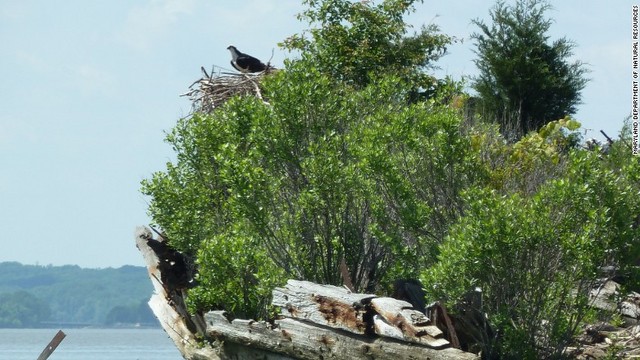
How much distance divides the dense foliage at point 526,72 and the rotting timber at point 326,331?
13.6m

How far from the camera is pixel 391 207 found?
17078mm

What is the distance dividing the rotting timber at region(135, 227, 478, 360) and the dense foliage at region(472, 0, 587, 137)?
13.6 metres

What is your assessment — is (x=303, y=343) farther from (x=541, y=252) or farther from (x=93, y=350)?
(x=93, y=350)

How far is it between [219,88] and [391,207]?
11.7m

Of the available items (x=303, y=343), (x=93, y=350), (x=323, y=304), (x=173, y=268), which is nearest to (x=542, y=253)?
(x=323, y=304)

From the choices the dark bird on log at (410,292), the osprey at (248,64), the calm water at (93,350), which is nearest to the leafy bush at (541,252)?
the dark bird on log at (410,292)

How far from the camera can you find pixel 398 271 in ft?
55.2

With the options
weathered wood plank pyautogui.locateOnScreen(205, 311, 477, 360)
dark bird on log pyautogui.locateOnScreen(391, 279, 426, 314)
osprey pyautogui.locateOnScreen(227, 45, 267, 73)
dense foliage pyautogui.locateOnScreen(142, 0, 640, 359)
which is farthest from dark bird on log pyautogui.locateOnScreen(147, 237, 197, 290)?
osprey pyautogui.locateOnScreen(227, 45, 267, 73)

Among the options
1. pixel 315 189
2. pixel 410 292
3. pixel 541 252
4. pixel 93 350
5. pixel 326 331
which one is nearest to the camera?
pixel 541 252

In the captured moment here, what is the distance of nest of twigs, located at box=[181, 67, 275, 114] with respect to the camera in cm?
2744

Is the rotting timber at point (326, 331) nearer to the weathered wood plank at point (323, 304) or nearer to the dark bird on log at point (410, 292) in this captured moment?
the weathered wood plank at point (323, 304)

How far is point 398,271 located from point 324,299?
64.4 inches

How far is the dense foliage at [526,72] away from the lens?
30.8 meters

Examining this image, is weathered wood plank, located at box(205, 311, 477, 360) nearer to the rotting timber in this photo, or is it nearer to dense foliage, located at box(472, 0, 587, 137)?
the rotting timber
